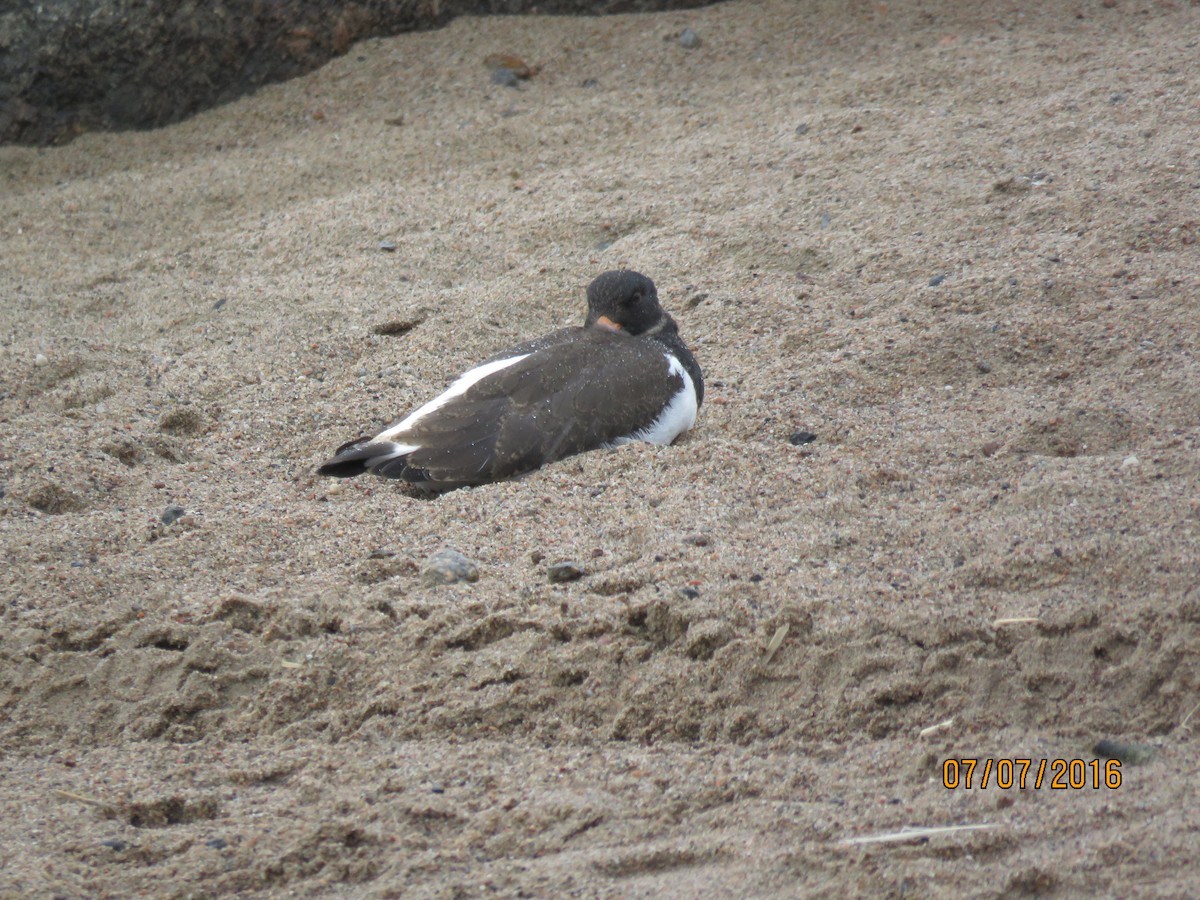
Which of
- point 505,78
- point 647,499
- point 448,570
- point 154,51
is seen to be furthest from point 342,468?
point 154,51

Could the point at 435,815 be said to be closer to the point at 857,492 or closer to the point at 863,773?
the point at 863,773

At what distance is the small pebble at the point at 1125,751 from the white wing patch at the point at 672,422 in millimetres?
1912

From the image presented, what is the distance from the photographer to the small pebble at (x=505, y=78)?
7176mm

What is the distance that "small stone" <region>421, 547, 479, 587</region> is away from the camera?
3.36m

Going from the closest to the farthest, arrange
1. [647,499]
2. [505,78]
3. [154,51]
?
[647,499] < [154,51] < [505,78]

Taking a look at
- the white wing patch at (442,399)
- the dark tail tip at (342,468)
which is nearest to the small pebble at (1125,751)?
the white wing patch at (442,399)

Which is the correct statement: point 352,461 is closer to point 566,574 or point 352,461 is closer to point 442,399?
point 442,399

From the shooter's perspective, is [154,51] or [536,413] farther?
[154,51]

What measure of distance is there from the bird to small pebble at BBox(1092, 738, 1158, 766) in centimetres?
196

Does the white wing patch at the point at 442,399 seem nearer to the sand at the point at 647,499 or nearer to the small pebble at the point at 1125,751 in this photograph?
the sand at the point at 647,499

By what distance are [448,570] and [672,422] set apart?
1.19 meters

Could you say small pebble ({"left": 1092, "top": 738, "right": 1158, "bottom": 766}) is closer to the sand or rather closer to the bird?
the sand

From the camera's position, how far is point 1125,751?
Result: 259 centimetres

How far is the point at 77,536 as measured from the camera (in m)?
3.70
